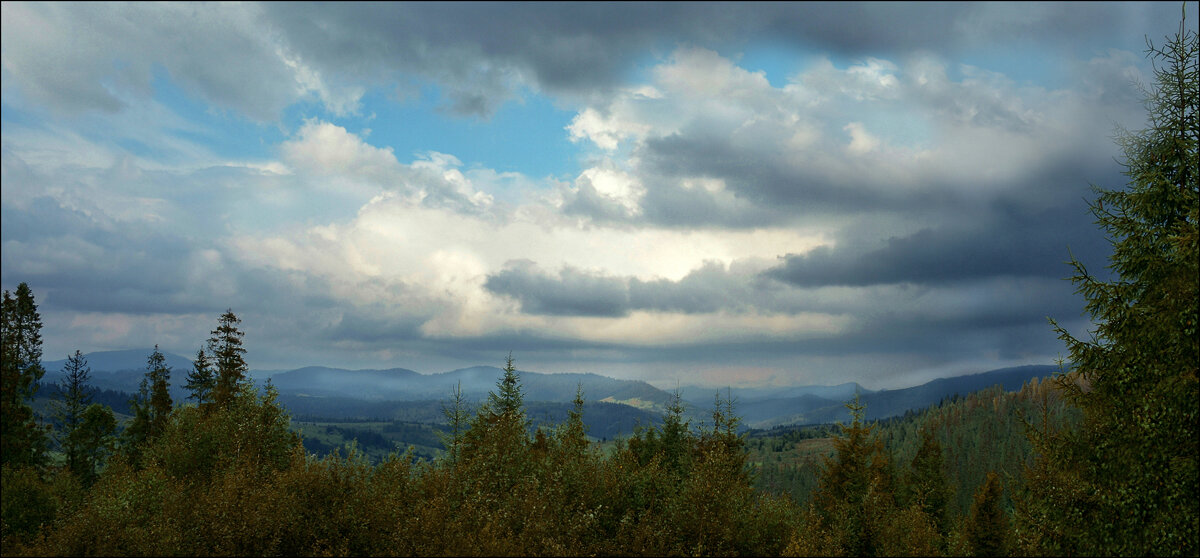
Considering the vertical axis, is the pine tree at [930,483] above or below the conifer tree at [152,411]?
below

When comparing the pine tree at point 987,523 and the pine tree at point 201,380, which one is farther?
the pine tree at point 201,380

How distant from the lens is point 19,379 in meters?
46.6

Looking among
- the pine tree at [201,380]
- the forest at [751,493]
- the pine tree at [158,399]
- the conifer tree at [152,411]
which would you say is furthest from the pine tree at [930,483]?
the conifer tree at [152,411]

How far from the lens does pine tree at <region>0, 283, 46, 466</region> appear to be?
1756 inches

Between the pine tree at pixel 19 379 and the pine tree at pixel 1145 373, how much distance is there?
62.6 meters

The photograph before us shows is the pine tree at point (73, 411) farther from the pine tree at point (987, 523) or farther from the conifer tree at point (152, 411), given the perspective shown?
the pine tree at point (987, 523)

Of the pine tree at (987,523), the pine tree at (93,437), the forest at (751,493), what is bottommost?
the pine tree at (987,523)

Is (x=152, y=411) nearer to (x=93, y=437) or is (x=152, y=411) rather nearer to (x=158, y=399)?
(x=158, y=399)

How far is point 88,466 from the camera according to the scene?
6362cm

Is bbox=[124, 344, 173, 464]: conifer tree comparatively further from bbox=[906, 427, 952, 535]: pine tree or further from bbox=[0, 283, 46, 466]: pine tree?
bbox=[906, 427, 952, 535]: pine tree

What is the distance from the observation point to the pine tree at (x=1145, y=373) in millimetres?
16014

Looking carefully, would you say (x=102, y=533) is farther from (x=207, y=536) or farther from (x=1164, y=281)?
(x=1164, y=281)

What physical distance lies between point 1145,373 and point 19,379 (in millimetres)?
67234

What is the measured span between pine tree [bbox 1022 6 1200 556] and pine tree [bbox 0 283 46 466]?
205ft
